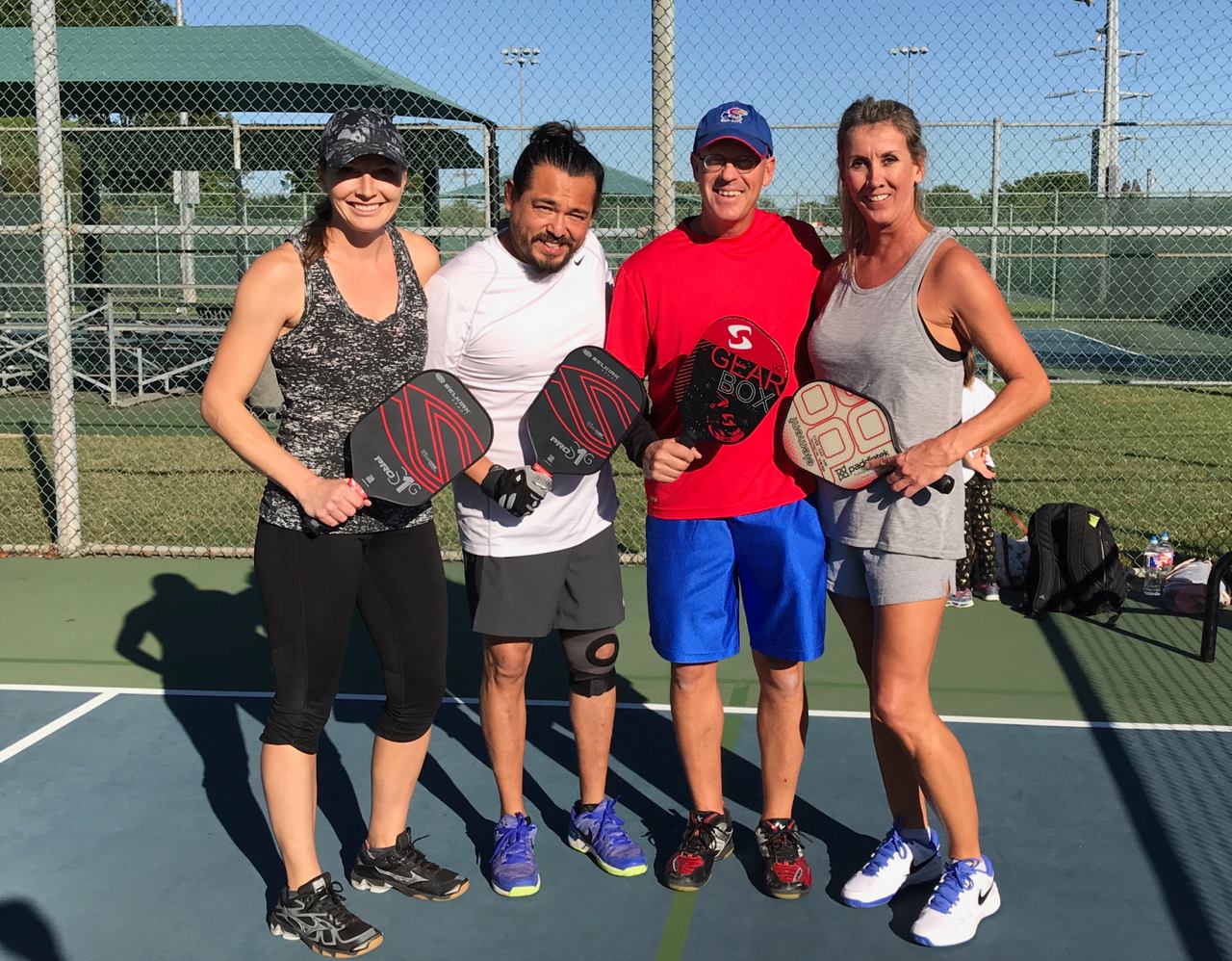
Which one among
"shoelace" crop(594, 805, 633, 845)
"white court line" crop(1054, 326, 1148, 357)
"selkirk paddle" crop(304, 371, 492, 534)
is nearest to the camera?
"selkirk paddle" crop(304, 371, 492, 534)

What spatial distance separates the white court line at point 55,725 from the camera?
4504mm

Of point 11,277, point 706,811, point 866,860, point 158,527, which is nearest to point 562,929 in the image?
point 706,811

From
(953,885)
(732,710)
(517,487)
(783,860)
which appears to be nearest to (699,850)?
(783,860)

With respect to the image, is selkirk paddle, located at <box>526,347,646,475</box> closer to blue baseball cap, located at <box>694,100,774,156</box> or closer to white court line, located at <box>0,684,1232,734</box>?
blue baseball cap, located at <box>694,100,774,156</box>

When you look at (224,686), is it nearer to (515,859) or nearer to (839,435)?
(515,859)

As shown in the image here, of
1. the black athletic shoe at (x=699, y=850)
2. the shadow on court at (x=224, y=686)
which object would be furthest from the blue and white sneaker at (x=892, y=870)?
the shadow on court at (x=224, y=686)

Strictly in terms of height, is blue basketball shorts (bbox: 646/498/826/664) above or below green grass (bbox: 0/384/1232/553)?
above

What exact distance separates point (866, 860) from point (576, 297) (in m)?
1.77

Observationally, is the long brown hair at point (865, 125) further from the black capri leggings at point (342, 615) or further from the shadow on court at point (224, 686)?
the shadow on court at point (224, 686)

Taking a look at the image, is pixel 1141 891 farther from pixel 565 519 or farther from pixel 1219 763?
pixel 565 519

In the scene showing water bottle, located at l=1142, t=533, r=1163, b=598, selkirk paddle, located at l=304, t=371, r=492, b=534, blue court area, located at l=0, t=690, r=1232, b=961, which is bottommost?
blue court area, located at l=0, t=690, r=1232, b=961

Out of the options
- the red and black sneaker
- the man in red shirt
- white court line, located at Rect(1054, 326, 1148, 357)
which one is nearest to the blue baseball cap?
the man in red shirt

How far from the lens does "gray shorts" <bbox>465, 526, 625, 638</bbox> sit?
3.53m

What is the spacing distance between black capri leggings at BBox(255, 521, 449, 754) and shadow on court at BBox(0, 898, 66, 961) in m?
0.72
